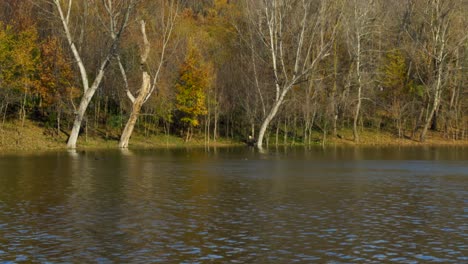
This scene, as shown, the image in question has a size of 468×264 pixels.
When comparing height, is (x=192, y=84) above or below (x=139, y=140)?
above

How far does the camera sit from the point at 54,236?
18250 mm

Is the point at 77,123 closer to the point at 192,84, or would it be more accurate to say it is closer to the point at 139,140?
the point at 139,140

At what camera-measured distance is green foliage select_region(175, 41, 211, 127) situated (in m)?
68.5

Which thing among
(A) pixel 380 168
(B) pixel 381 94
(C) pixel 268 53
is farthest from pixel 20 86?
(B) pixel 381 94

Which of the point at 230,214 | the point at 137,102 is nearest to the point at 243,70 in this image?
the point at 137,102

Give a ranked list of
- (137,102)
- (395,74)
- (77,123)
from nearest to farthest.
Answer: (77,123), (137,102), (395,74)

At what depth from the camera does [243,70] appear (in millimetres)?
74250

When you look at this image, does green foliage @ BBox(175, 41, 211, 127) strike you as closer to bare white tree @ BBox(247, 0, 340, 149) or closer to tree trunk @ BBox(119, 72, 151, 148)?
bare white tree @ BBox(247, 0, 340, 149)

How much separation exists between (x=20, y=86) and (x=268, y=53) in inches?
978

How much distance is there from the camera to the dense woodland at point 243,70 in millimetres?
62531

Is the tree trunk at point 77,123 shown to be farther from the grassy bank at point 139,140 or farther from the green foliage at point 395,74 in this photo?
the green foliage at point 395,74

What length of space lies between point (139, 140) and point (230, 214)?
45962 mm

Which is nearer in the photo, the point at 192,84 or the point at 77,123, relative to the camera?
the point at 77,123

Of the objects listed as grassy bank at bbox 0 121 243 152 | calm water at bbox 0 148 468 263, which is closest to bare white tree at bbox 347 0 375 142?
grassy bank at bbox 0 121 243 152
